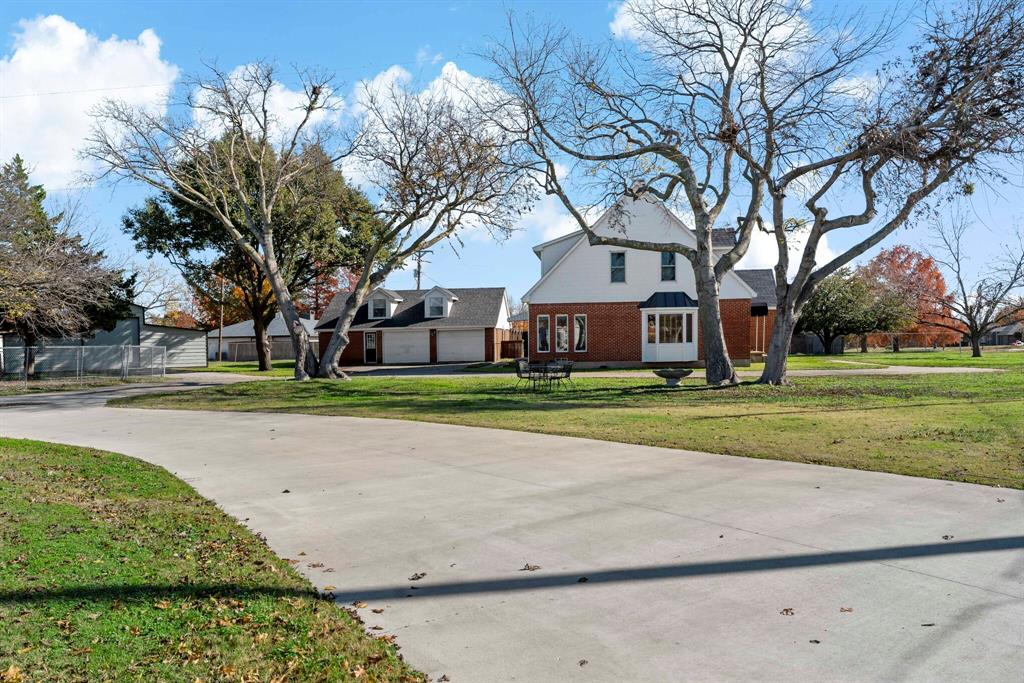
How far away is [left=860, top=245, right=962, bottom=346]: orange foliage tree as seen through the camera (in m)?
56.9

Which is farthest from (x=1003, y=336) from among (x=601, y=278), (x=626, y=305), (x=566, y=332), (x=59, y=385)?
(x=59, y=385)

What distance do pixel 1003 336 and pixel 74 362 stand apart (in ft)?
378

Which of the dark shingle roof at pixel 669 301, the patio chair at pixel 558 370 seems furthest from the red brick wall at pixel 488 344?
the patio chair at pixel 558 370

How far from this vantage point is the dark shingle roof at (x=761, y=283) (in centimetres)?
4038

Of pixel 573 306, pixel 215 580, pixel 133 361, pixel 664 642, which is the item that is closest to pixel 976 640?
pixel 664 642

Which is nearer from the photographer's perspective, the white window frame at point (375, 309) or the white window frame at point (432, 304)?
the white window frame at point (432, 304)

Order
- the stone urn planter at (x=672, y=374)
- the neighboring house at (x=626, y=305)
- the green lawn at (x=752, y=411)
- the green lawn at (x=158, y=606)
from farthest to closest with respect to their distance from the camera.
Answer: the neighboring house at (x=626, y=305) → the stone urn planter at (x=672, y=374) → the green lawn at (x=752, y=411) → the green lawn at (x=158, y=606)

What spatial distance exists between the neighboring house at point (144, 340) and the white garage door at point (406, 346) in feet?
43.2

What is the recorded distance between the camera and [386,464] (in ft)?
33.0

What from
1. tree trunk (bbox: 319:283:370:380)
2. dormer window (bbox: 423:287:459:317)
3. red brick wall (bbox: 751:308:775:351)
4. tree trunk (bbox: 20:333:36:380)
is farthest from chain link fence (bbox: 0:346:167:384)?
red brick wall (bbox: 751:308:775:351)

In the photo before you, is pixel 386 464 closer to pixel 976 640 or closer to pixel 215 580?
pixel 215 580

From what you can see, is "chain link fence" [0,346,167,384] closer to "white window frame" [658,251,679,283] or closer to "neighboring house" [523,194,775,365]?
"neighboring house" [523,194,775,365]

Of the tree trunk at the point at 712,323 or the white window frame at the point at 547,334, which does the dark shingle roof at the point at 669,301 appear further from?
the tree trunk at the point at 712,323

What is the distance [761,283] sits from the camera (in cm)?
4294
